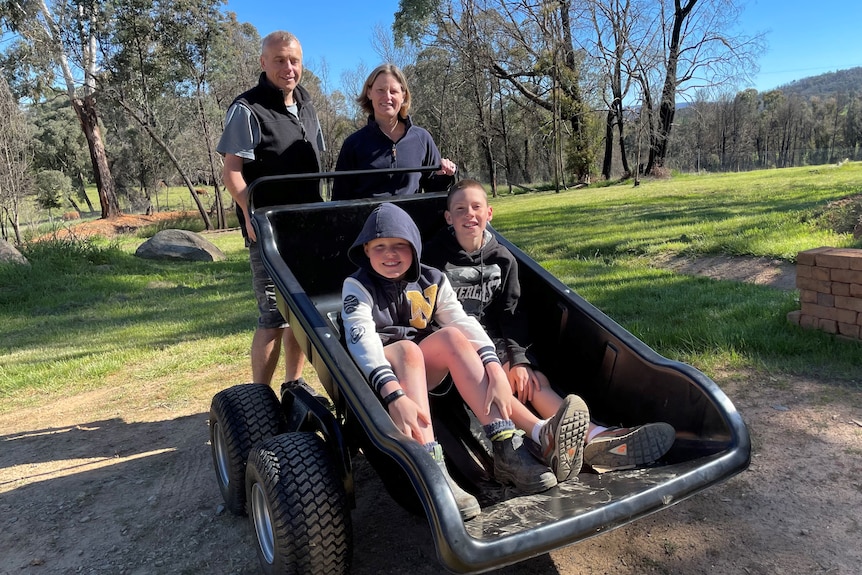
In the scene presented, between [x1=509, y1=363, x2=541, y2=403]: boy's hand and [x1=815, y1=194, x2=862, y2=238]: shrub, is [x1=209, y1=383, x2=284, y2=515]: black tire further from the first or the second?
[x1=815, y1=194, x2=862, y2=238]: shrub

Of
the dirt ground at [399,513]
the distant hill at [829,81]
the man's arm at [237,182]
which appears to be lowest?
→ the dirt ground at [399,513]

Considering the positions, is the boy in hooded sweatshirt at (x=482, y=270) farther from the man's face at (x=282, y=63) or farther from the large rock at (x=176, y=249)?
the large rock at (x=176, y=249)

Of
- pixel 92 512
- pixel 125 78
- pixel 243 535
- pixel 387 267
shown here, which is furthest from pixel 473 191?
pixel 125 78

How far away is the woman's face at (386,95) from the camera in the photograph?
3.02 metres

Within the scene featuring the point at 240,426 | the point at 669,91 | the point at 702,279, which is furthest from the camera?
the point at 669,91

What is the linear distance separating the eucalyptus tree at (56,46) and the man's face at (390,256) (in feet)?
63.4

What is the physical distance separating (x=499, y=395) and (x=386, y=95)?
163 centimetres

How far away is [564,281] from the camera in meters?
6.21

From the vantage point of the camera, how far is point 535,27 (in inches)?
885

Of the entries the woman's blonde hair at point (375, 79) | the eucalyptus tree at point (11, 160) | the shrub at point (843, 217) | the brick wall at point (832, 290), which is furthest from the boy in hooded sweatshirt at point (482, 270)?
the eucalyptus tree at point (11, 160)

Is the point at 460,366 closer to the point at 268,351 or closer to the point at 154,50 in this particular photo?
the point at 268,351

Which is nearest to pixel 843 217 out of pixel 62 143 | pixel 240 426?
pixel 240 426

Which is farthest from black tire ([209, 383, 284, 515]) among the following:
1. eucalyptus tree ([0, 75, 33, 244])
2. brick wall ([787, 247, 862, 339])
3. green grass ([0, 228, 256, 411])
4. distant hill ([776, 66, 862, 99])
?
distant hill ([776, 66, 862, 99])

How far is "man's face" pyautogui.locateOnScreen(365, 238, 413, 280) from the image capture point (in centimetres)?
237
